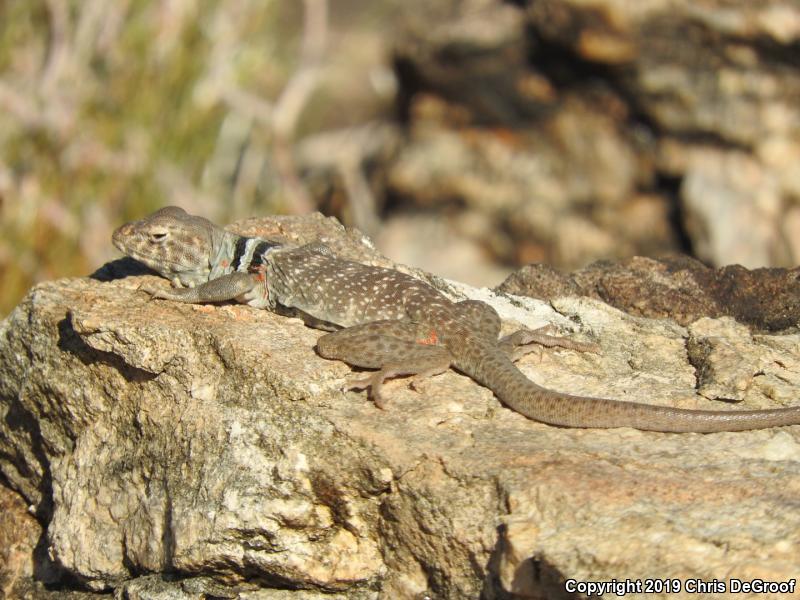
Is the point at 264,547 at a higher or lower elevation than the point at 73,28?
lower

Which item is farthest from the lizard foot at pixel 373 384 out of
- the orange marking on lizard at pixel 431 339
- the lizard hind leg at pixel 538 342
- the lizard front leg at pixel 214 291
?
the lizard front leg at pixel 214 291

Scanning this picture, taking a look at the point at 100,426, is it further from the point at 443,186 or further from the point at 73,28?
the point at 443,186

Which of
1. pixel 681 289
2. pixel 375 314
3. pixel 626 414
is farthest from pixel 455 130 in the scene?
pixel 626 414

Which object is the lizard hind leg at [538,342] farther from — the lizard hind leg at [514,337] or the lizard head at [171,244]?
the lizard head at [171,244]

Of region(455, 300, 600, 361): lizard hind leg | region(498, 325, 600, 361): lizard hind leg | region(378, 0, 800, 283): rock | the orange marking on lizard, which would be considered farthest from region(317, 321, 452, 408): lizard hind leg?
region(378, 0, 800, 283): rock

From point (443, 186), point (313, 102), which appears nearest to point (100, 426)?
point (443, 186)
